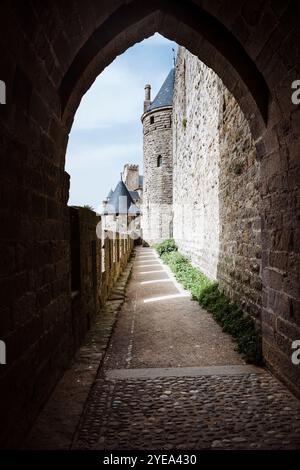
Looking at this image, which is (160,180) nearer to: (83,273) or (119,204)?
(119,204)

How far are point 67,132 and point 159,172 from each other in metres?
23.0

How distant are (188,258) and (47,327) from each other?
10.7 m

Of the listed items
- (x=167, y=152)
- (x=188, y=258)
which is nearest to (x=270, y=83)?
(x=188, y=258)

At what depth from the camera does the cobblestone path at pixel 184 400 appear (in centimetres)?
224

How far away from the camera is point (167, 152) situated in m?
25.7

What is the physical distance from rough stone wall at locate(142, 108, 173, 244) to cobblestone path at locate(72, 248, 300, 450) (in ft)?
68.9

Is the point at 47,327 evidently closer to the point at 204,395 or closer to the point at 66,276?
the point at 66,276

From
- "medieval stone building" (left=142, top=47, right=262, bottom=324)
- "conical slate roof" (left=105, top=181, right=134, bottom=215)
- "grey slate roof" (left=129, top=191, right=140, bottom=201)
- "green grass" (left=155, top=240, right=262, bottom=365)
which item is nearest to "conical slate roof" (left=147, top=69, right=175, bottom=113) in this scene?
"conical slate roof" (left=105, top=181, right=134, bottom=215)

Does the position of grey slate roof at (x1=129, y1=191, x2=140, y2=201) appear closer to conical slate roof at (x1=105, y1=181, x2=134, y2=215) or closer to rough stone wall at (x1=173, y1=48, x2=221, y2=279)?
conical slate roof at (x1=105, y1=181, x2=134, y2=215)

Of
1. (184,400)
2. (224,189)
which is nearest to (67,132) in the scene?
(184,400)

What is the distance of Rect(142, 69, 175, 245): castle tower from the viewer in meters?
25.6

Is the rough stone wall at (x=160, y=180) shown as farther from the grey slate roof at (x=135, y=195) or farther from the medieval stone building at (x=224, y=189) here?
the grey slate roof at (x=135, y=195)

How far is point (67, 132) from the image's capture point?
11.0 feet

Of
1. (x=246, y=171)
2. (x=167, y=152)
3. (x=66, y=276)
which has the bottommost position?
(x=66, y=276)
